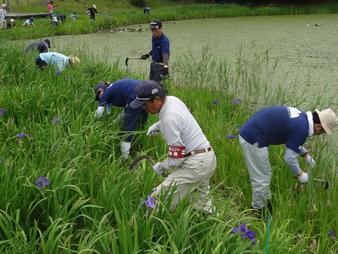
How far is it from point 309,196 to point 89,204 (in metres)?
1.45

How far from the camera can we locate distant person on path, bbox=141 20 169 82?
4.93 meters

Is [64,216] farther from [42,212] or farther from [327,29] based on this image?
[327,29]

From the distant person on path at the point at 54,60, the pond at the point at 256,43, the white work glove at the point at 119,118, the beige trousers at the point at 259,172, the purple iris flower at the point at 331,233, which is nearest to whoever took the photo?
the purple iris flower at the point at 331,233

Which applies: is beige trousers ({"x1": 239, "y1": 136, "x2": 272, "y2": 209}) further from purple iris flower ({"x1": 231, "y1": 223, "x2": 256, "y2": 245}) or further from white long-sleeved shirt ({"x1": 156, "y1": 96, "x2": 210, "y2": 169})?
purple iris flower ({"x1": 231, "y1": 223, "x2": 256, "y2": 245})

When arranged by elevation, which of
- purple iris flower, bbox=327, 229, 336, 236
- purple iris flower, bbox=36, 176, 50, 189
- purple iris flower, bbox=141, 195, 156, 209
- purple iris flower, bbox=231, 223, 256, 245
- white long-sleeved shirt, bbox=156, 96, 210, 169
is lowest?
purple iris flower, bbox=327, 229, 336, 236

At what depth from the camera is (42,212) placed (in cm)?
192

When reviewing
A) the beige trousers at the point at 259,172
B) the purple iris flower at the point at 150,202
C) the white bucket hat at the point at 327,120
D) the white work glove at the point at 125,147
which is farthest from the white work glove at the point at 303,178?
the white work glove at the point at 125,147

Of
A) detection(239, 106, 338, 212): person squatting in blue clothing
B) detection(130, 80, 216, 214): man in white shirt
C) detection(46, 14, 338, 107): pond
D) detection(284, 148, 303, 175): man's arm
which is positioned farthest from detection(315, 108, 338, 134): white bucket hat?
detection(46, 14, 338, 107): pond

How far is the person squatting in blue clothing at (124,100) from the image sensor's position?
3375 millimetres

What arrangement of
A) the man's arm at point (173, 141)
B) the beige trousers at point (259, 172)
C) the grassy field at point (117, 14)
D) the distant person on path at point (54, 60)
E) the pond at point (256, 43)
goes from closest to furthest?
the man's arm at point (173, 141)
the beige trousers at point (259, 172)
the distant person on path at point (54, 60)
the pond at point (256, 43)
the grassy field at point (117, 14)

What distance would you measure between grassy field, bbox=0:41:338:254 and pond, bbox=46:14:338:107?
2.24 m

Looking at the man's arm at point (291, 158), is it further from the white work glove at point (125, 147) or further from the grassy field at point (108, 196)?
the white work glove at point (125, 147)

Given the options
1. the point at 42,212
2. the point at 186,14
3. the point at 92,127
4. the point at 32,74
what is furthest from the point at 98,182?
the point at 186,14

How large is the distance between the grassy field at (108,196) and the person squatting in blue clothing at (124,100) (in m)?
0.14
